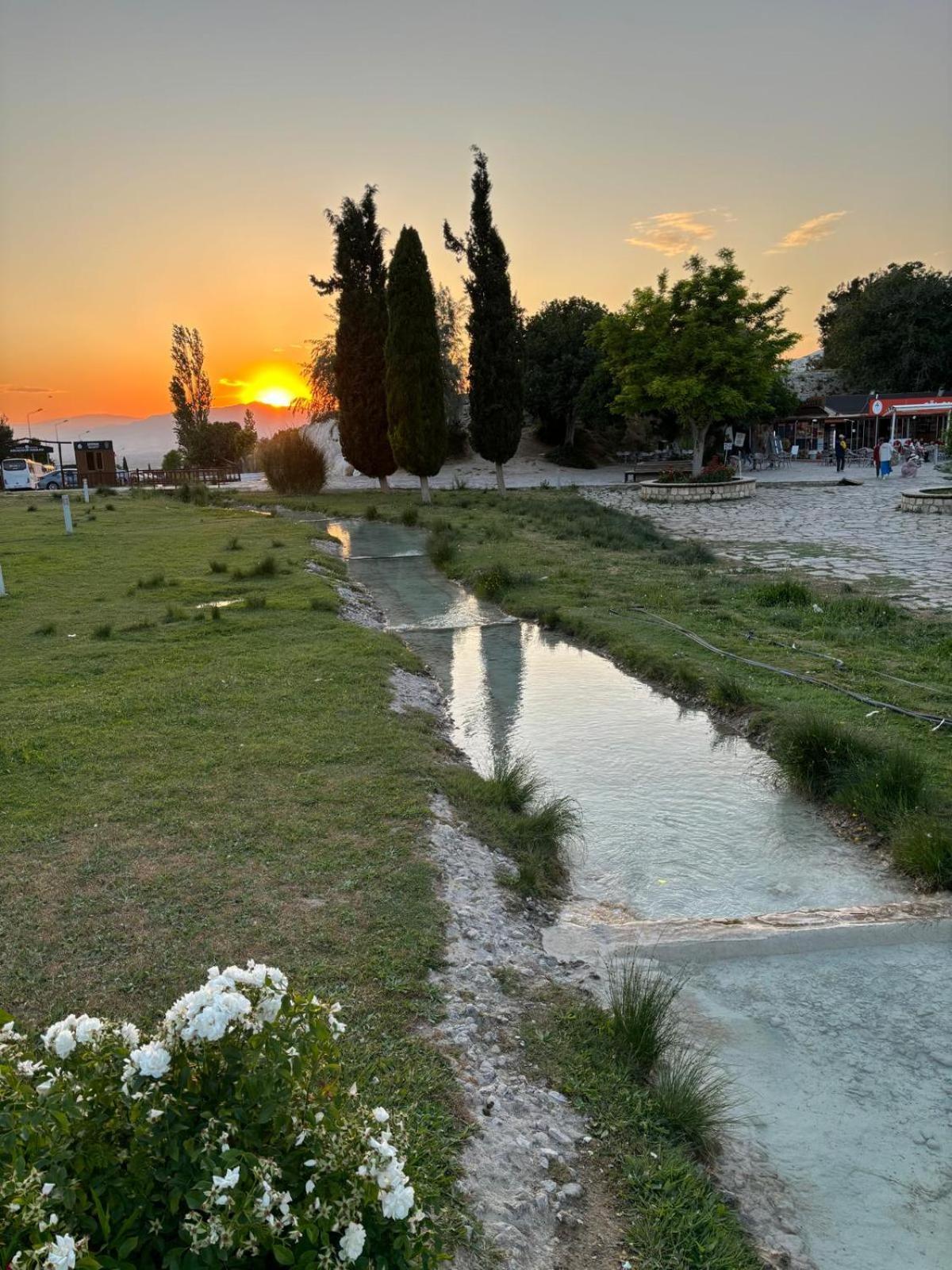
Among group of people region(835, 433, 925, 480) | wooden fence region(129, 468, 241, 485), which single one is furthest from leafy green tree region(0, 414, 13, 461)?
group of people region(835, 433, 925, 480)

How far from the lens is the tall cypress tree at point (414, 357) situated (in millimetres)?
29688

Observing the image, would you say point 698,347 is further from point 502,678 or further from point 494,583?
point 502,678

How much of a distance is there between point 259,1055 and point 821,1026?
2.82 meters

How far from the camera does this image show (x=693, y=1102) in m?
3.18

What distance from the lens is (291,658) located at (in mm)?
9438

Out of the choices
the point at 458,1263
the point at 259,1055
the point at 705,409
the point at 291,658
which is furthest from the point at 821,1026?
the point at 705,409

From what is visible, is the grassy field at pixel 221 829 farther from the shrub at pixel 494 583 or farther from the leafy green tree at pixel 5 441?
the leafy green tree at pixel 5 441

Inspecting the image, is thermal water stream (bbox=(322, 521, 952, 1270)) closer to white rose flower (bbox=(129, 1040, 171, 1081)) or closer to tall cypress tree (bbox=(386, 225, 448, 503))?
white rose flower (bbox=(129, 1040, 171, 1081))

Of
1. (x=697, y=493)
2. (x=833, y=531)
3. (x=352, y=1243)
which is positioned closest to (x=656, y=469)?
(x=697, y=493)

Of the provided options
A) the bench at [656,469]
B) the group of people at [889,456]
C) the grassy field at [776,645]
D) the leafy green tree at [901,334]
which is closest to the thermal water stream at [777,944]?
the grassy field at [776,645]

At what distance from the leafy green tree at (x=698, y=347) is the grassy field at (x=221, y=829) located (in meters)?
24.4

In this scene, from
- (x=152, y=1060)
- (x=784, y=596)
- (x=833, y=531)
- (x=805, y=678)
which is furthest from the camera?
(x=833, y=531)

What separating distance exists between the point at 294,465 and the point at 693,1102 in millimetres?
33576

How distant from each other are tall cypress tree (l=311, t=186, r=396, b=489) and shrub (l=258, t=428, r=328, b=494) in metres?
2.17
